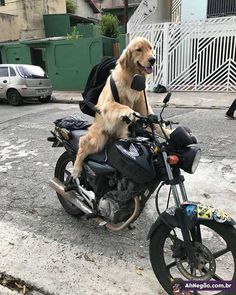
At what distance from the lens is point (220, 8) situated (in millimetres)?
16172

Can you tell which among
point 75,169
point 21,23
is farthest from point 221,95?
point 21,23

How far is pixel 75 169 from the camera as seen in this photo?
3.28 metres

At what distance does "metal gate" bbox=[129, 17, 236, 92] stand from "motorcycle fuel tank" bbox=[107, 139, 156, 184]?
10.8 meters

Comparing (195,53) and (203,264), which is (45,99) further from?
(203,264)

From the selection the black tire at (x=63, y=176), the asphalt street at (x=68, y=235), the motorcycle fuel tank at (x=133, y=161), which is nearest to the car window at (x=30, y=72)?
the asphalt street at (x=68, y=235)

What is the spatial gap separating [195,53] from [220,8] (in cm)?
441

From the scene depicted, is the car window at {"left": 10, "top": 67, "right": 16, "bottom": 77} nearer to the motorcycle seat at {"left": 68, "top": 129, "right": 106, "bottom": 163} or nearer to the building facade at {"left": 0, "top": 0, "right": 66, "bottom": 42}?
the building facade at {"left": 0, "top": 0, "right": 66, "bottom": 42}

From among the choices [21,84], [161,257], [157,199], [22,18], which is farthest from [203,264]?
[22,18]

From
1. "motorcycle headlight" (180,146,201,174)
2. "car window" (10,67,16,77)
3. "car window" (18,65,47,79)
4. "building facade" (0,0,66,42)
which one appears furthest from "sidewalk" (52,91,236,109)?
"building facade" (0,0,66,42)

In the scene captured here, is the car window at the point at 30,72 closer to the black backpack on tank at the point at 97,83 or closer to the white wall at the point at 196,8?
the white wall at the point at 196,8

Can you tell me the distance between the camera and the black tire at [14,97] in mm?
12930

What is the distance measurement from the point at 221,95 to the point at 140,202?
1065 cm

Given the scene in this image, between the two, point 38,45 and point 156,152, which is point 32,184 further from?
point 38,45

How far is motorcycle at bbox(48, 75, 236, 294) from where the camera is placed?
7.60 feet
